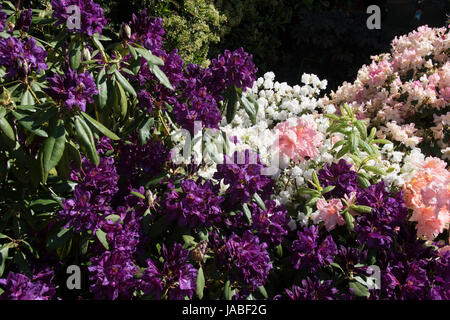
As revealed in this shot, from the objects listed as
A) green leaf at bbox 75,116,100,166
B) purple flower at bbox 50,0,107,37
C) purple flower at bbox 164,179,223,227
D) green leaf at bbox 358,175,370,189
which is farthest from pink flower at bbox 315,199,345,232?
purple flower at bbox 50,0,107,37

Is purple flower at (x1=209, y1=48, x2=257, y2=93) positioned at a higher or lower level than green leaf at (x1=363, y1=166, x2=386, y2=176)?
higher

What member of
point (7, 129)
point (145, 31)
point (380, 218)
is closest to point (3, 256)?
point (7, 129)

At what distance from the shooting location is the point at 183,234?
5.75 ft

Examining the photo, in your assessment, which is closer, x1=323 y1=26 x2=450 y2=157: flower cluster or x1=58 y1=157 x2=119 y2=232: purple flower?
x1=58 y1=157 x2=119 y2=232: purple flower

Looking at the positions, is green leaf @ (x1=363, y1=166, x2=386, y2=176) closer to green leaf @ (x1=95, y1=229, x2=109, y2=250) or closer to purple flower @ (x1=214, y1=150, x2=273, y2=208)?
purple flower @ (x1=214, y1=150, x2=273, y2=208)

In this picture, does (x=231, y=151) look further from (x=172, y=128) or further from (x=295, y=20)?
(x=295, y=20)

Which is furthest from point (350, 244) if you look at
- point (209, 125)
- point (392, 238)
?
point (209, 125)

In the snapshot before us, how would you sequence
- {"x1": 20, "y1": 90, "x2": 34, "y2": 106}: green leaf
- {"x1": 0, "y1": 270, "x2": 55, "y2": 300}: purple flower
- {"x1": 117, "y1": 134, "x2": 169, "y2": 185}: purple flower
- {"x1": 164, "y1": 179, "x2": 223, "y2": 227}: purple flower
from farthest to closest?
{"x1": 117, "y1": 134, "x2": 169, "y2": 185}: purple flower
{"x1": 164, "y1": 179, "x2": 223, "y2": 227}: purple flower
{"x1": 20, "y1": 90, "x2": 34, "y2": 106}: green leaf
{"x1": 0, "y1": 270, "x2": 55, "y2": 300}: purple flower

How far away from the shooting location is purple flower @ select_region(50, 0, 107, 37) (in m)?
1.66

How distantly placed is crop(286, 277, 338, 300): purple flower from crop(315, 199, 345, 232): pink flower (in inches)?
8.8

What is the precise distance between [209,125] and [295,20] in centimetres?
404

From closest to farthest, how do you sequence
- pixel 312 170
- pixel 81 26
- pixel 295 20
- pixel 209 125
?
1. pixel 81 26
2. pixel 209 125
3. pixel 312 170
4. pixel 295 20

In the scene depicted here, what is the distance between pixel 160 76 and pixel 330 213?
0.82 m

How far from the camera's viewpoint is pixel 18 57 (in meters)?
1.54
